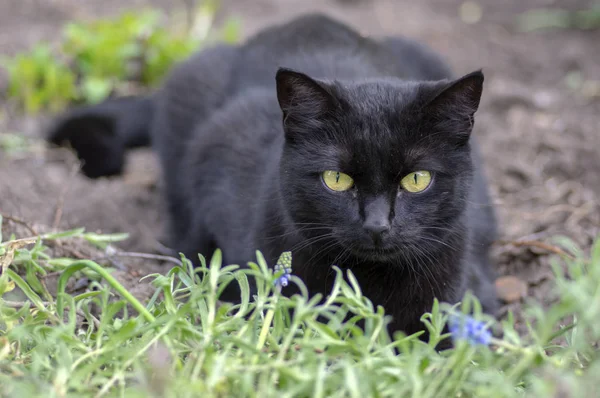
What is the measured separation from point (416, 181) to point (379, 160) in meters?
0.14

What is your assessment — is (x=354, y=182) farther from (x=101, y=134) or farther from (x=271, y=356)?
(x=101, y=134)

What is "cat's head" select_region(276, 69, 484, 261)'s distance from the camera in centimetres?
204

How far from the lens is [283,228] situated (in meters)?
2.39

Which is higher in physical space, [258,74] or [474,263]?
[258,74]

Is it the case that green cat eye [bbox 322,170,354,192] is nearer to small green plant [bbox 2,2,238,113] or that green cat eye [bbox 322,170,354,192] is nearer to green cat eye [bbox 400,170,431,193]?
green cat eye [bbox 400,170,431,193]

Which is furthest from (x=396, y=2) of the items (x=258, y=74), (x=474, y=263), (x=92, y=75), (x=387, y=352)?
(x=387, y=352)

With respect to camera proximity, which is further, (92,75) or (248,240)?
(92,75)

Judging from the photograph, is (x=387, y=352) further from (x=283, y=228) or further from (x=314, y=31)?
(x=314, y=31)

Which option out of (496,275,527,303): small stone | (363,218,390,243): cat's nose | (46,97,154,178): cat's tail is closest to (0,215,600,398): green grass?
(363,218,390,243): cat's nose

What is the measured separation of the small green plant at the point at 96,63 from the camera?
14.1 ft

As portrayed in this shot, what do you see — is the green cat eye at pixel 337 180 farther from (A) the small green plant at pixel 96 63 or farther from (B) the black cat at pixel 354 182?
(A) the small green plant at pixel 96 63

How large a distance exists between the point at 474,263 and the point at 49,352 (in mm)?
1669

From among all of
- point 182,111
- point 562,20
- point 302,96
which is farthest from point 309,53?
point 562,20

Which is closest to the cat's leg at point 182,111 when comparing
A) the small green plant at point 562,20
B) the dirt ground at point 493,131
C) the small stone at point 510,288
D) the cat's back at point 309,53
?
the cat's back at point 309,53
